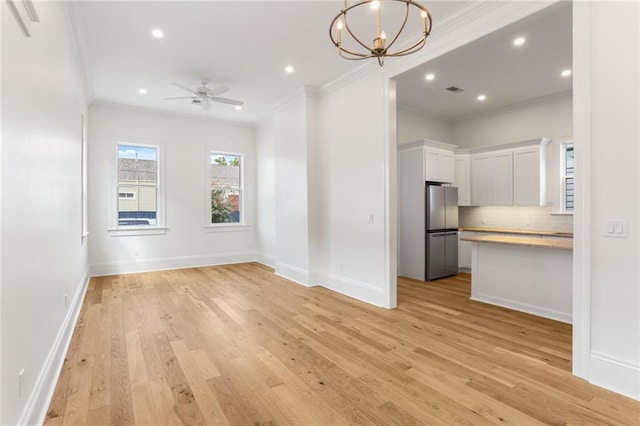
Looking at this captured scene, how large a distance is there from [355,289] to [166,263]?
439 centimetres

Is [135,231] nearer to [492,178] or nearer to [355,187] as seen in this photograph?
[355,187]

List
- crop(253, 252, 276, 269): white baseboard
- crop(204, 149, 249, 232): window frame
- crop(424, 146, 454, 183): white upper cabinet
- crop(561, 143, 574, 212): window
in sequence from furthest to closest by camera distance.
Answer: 1. crop(204, 149, 249, 232): window frame
2. crop(253, 252, 276, 269): white baseboard
3. crop(424, 146, 454, 183): white upper cabinet
4. crop(561, 143, 574, 212): window

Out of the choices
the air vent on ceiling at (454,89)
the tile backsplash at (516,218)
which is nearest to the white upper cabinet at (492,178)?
the tile backsplash at (516,218)

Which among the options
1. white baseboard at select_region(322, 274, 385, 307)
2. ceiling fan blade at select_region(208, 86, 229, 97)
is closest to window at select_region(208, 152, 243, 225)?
ceiling fan blade at select_region(208, 86, 229, 97)

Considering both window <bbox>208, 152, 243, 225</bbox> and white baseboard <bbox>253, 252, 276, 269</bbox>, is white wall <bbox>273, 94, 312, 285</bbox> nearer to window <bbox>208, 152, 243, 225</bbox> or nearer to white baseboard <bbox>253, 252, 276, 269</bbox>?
white baseboard <bbox>253, 252, 276, 269</bbox>

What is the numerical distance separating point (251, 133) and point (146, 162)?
2.47 m

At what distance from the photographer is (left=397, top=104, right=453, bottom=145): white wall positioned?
648 cm

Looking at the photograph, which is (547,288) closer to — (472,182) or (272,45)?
(472,182)

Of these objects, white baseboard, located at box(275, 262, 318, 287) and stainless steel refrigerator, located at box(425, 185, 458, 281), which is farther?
stainless steel refrigerator, located at box(425, 185, 458, 281)

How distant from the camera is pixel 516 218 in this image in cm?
644

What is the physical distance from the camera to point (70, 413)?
6.84 feet

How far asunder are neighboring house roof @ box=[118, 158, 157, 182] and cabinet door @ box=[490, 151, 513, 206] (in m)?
7.08

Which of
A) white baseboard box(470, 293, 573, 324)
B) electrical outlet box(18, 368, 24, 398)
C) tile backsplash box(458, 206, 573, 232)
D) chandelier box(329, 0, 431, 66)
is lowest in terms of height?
white baseboard box(470, 293, 573, 324)

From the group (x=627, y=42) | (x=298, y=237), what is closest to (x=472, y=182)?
(x=298, y=237)
